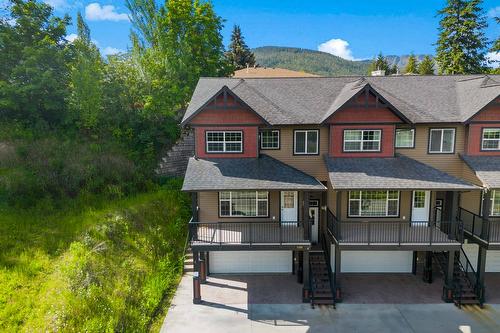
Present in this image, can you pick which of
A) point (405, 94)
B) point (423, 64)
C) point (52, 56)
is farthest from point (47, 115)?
point (423, 64)

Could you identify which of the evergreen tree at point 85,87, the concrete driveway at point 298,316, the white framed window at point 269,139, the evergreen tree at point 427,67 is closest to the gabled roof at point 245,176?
the white framed window at point 269,139

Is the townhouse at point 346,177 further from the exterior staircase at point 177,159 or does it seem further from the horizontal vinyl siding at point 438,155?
the exterior staircase at point 177,159

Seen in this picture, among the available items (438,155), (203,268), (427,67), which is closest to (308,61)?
(427,67)

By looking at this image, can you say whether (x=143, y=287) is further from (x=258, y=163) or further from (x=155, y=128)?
(x=155, y=128)

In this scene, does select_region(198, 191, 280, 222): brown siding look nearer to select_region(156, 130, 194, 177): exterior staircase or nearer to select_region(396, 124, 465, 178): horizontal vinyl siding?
select_region(396, 124, 465, 178): horizontal vinyl siding

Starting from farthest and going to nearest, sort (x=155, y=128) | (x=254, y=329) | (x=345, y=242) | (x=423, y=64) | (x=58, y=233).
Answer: (x=423, y=64) < (x=155, y=128) < (x=58, y=233) < (x=345, y=242) < (x=254, y=329)

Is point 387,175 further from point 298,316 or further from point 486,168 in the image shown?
point 298,316
